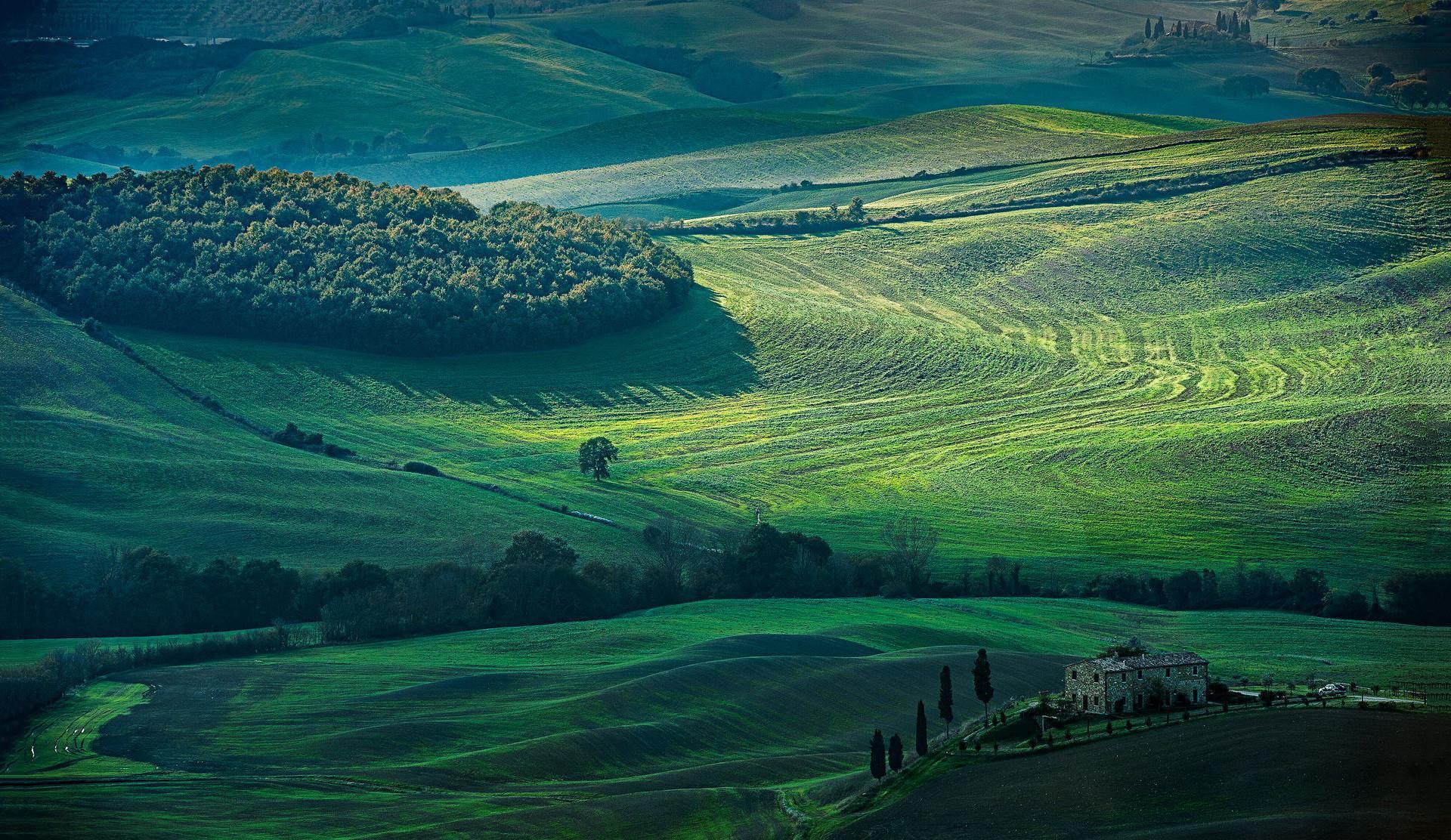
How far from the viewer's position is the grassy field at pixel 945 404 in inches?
3531

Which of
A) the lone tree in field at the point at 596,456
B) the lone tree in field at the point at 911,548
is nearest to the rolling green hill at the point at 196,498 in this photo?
the lone tree in field at the point at 596,456

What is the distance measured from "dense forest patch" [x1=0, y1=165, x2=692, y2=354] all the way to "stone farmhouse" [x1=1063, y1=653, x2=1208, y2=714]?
274ft

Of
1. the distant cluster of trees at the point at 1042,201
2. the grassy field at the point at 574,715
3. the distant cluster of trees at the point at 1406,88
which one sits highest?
the distant cluster of trees at the point at 1406,88

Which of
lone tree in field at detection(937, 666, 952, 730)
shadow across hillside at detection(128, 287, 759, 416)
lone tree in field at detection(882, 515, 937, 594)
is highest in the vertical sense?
shadow across hillside at detection(128, 287, 759, 416)

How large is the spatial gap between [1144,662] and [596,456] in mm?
54045

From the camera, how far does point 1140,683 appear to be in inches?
2125

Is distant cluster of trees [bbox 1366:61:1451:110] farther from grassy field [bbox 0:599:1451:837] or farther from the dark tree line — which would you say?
grassy field [bbox 0:599:1451:837]

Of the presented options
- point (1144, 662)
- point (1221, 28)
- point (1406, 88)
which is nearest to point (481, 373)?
point (1406, 88)

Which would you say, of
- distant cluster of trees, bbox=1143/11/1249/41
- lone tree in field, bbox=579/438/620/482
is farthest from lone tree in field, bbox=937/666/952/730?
distant cluster of trees, bbox=1143/11/1249/41

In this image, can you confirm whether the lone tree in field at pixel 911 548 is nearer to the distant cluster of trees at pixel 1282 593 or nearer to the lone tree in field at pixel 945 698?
the distant cluster of trees at pixel 1282 593

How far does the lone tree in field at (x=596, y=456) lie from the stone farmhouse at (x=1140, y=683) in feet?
171

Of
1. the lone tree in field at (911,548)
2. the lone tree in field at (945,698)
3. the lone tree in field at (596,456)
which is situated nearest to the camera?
the lone tree in field at (945,698)

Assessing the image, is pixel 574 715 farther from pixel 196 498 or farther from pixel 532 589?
pixel 196 498

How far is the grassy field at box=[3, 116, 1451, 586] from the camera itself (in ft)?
294
